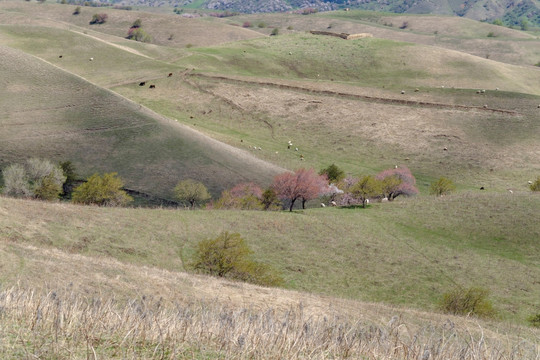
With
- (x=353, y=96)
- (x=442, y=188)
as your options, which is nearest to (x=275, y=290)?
(x=442, y=188)

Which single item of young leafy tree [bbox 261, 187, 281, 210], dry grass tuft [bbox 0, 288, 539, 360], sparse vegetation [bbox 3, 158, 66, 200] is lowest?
young leafy tree [bbox 261, 187, 281, 210]

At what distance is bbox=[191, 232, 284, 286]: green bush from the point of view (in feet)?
106

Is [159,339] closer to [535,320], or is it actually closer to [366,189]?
[535,320]

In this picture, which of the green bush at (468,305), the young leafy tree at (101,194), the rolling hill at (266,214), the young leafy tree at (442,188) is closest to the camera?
the rolling hill at (266,214)

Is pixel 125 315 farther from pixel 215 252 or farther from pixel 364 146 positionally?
pixel 364 146

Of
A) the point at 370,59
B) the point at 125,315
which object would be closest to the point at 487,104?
the point at 370,59

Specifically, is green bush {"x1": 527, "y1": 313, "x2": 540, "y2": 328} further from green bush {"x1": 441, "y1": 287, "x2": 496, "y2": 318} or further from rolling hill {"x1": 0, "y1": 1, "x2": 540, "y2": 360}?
green bush {"x1": 441, "y1": 287, "x2": 496, "y2": 318}

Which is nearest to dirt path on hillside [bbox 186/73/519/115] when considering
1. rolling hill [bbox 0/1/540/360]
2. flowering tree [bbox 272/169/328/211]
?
rolling hill [bbox 0/1/540/360]

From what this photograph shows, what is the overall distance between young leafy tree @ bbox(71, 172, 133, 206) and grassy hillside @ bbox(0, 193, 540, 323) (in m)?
10.4

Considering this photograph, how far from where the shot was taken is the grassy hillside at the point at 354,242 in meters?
34.5

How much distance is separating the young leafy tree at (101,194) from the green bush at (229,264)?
21.9 meters

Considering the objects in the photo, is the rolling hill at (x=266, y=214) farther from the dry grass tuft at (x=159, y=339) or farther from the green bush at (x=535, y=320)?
the green bush at (x=535, y=320)

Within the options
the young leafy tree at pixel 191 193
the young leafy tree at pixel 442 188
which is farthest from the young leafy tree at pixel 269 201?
the young leafy tree at pixel 442 188

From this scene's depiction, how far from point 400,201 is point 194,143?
32111 mm
